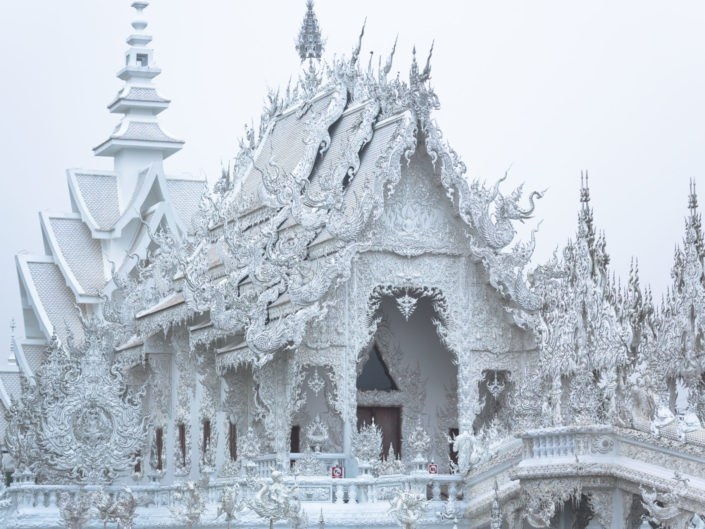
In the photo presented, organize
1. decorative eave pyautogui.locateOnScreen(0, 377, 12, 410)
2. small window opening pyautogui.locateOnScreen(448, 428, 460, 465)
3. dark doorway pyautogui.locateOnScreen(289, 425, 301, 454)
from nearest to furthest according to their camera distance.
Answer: dark doorway pyautogui.locateOnScreen(289, 425, 301, 454) < small window opening pyautogui.locateOnScreen(448, 428, 460, 465) < decorative eave pyautogui.locateOnScreen(0, 377, 12, 410)

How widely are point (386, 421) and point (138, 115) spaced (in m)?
14.2

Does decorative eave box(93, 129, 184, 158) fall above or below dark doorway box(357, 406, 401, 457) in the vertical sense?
above

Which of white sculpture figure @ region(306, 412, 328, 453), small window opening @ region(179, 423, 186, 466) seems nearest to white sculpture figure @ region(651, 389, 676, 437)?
white sculpture figure @ region(306, 412, 328, 453)

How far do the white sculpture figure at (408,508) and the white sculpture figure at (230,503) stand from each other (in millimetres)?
2010

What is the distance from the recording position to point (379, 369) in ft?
89.9

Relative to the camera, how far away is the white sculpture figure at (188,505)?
907 inches

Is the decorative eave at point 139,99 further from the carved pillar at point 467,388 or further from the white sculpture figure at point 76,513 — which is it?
the white sculpture figure at point 76,513

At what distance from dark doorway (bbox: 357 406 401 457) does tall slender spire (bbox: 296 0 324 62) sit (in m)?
8.16

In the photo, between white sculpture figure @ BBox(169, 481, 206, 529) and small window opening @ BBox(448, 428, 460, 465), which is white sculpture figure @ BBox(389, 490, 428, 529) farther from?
small window opening @ BBox(448, 428, 460, 465)

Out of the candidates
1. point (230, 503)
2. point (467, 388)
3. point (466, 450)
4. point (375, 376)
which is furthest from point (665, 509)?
point (375, 376)

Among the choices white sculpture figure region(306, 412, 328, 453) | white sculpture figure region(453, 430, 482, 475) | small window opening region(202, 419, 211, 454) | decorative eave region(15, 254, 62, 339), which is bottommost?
white sculpture figure region(453, 430, 482, 475)

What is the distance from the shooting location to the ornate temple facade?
21.4m

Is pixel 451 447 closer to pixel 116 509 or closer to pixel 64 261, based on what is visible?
pixel 116 509

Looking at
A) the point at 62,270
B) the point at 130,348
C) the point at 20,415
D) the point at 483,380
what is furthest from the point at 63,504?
the point at 62,270
